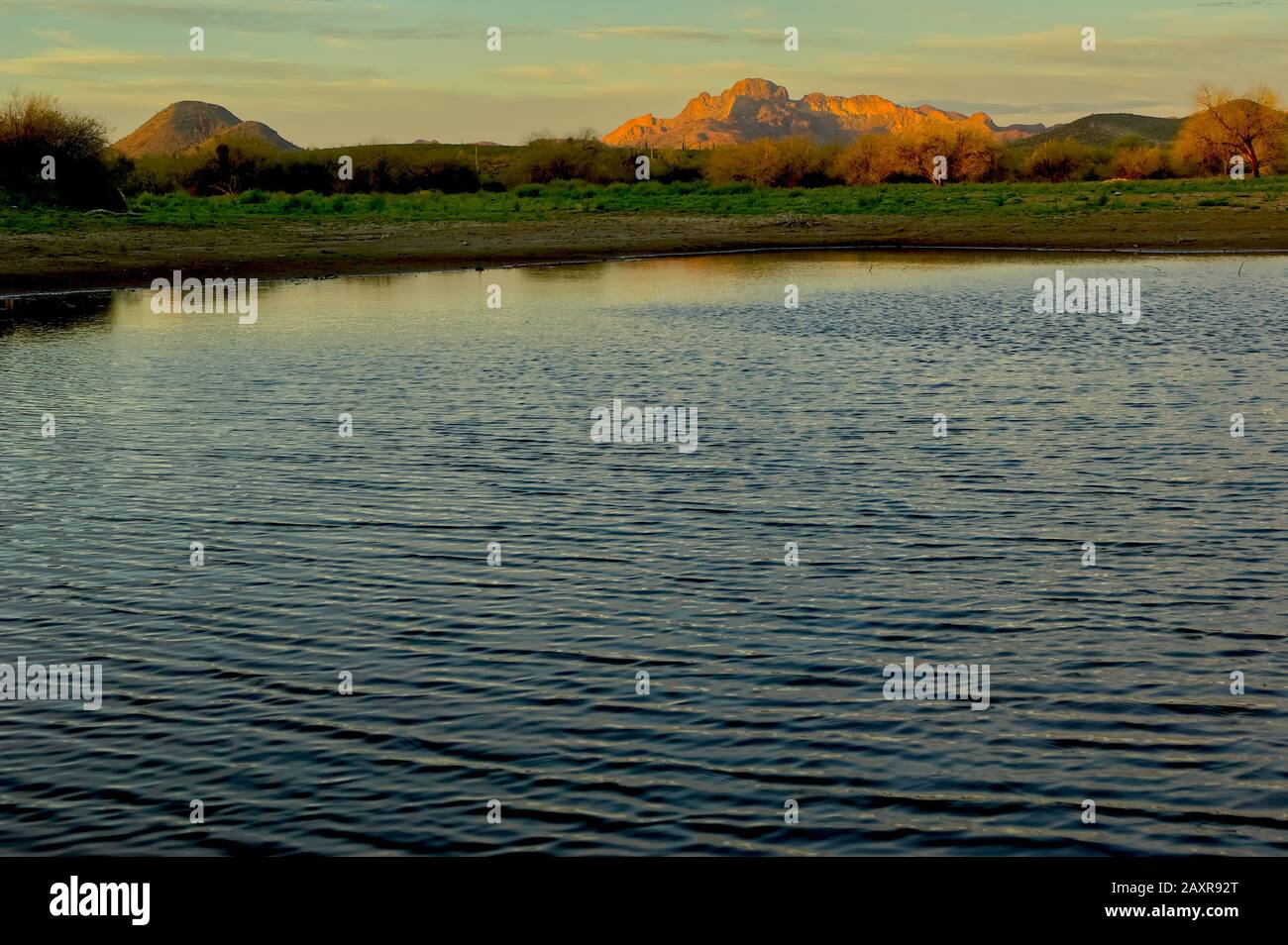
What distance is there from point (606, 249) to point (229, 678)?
49265 millimetres

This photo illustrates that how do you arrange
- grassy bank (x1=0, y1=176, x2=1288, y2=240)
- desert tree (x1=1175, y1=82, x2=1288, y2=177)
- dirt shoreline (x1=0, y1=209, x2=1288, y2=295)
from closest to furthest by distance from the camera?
dirt shoreline (x1=0, y1=209, x2=1288, y2=295)
grassy bank (x1=0, y1=176, x2=1288, y2=240)
desert tree (x1=1175, y1=82, x2=1288, y2=177)

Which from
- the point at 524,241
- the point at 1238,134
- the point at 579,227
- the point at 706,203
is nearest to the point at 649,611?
the point at 524,241

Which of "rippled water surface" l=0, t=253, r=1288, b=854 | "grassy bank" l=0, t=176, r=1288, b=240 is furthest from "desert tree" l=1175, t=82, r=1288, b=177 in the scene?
"rippled water surface" l=0, t=253, r=1288, b=854

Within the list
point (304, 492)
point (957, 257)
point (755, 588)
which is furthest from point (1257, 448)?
point (957, 257)

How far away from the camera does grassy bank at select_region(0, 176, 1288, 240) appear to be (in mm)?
62062

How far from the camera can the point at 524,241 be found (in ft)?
194

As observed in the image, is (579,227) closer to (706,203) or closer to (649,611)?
(706,203)

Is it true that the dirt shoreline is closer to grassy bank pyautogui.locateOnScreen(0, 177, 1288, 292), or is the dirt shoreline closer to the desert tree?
grassy bank pyautogui.locateOnScreen(0, 177, 1288, 292)

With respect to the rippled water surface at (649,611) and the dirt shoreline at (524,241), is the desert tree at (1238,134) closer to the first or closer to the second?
the dirt shoreline at (524,241)

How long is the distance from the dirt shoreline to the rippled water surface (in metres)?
22.1

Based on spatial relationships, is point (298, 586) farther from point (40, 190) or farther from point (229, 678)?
point (40, 190)

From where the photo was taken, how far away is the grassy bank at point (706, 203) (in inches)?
2443

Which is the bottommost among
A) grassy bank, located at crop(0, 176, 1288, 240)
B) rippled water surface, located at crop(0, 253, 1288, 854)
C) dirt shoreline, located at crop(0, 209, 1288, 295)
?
rippled water surface, located at crop(0, 253, 1288, 854)

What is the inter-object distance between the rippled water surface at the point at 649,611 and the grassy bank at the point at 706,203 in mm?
37658
